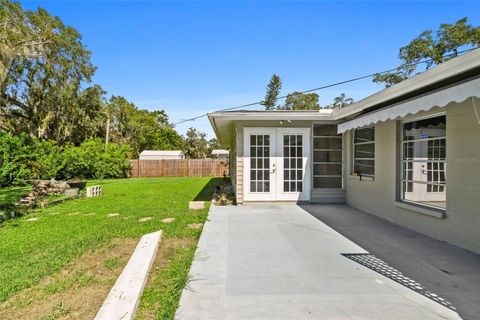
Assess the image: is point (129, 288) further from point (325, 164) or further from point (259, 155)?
point (325, 164)

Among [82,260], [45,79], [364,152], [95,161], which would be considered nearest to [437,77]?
[364,152]

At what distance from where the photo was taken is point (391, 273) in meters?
3.41

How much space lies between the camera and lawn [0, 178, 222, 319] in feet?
9.20

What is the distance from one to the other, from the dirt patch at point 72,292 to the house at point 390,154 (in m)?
4.63

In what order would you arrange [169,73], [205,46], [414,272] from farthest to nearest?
[169,73] < [205,46] < [414,272]

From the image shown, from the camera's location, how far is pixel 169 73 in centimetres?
1734

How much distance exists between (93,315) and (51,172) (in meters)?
18.3

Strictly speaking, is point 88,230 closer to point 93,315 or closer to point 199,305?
point 93,315

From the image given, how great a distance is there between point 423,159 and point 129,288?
5.88 meters

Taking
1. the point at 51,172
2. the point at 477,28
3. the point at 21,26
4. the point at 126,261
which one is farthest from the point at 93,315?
the point at 477,28

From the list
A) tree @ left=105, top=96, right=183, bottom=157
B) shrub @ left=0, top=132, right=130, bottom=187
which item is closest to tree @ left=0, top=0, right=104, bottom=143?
shrub @ left=0, top=132, right=130, bottom=187

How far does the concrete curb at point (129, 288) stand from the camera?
2492 millimetres

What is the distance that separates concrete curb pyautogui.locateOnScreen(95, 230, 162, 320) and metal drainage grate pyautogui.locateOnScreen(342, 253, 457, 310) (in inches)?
110

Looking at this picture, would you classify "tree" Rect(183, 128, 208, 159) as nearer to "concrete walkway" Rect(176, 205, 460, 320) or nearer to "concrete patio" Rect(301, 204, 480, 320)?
"concrete patio" Rect(301, 204, 480, 320)
